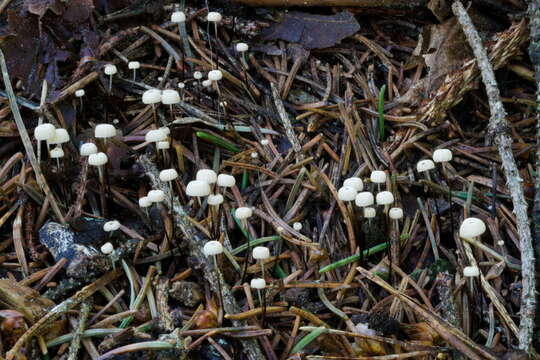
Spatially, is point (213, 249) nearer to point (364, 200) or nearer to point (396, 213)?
point (364, 200)

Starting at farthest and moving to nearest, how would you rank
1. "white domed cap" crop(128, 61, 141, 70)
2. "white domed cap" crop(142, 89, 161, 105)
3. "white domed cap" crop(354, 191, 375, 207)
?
"white domed cap" crop(128, 61, 141, 70) → "white domed cap" crop(142, 89, 161, 105) → "white domed cap" crop(354, 191, 375, 207)

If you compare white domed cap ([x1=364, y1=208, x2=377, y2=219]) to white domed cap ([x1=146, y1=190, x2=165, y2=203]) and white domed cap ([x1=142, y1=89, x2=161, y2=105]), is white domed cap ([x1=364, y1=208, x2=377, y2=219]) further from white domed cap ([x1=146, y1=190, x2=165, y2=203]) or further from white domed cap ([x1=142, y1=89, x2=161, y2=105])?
white domed cap ([x1=142, y1=89, x2=161, y2=105])

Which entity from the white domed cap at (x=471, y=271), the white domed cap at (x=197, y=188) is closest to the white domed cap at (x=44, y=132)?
the white domed cap at (x=197, y=188)

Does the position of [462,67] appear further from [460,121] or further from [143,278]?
[143,278]

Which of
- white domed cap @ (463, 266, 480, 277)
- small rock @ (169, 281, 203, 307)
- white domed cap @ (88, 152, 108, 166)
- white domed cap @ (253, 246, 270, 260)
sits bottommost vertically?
small rock @ (169, 281, 203, 307)

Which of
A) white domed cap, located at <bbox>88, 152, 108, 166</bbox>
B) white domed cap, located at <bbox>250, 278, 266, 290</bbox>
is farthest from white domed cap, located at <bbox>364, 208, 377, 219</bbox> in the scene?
white domed cap, located at <bbox>88, 152, 108, 166</bbox>

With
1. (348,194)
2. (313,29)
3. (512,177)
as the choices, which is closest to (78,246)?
(348,194)

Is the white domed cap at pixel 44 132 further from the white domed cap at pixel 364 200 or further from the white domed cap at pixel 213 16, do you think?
the white domed cap at pixel 364 200
